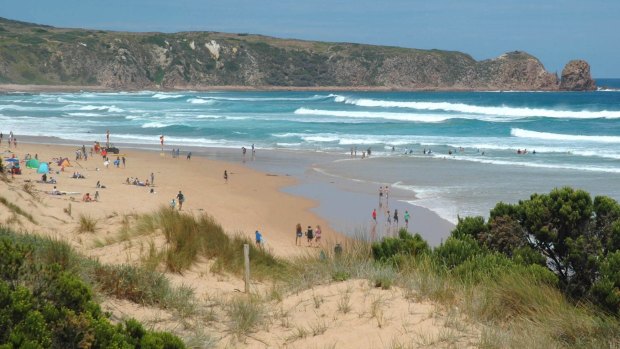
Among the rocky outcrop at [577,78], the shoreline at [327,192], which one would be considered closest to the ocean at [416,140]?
the shoreline at [327,192]

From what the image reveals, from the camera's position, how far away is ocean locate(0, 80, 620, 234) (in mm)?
25375

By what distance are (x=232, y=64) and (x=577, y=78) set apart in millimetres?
69970

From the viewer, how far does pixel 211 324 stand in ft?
20.0

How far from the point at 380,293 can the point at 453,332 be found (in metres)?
1.02

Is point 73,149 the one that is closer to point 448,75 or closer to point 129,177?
point 129,177

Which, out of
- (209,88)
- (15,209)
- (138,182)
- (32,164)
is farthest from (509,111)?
(209,88)

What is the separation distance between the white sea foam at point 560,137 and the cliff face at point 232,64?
312 ft

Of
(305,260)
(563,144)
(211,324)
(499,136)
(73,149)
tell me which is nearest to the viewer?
(211,324)

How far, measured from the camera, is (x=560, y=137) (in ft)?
154

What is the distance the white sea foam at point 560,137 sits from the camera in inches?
1740

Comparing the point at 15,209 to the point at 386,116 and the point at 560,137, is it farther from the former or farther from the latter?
the point at 386,116

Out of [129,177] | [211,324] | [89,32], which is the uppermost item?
[89,32]

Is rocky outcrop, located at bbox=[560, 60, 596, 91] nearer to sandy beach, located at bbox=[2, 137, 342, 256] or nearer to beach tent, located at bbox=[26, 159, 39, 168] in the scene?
sandy beach, located at bbox=[2, 137, 342, 256]

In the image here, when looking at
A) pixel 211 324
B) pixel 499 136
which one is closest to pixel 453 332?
pixel 211 324
